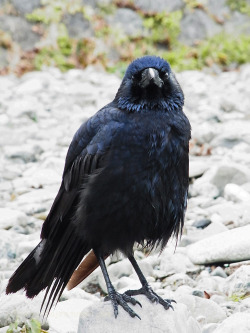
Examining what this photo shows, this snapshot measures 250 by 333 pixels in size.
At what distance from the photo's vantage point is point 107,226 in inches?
139

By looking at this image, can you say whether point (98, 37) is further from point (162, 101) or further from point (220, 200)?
point (162, 101)

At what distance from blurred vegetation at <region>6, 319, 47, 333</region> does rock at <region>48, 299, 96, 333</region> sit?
0.41ft

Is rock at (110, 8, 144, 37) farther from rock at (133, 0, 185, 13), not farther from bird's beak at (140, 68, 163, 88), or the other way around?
bird's beak at (140, 68, 163, 88)

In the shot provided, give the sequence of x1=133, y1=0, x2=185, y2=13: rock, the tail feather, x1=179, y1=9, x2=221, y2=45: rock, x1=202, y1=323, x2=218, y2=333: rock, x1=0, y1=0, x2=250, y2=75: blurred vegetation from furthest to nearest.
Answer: x1=179, y1=9, x2=221, y2=45: rock < x1=133, y1=0, x2=185, y2=13: rock < x1=0, y1=0, x2=250, y2=75: blurred vegetation < the tail feather < x1=202, y1=323, x2=218, y2=333: rock

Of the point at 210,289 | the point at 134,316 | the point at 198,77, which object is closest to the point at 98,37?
the point at 198,77

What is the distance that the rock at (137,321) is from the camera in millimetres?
3262

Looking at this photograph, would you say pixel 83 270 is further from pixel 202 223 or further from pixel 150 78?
pixel 202 223

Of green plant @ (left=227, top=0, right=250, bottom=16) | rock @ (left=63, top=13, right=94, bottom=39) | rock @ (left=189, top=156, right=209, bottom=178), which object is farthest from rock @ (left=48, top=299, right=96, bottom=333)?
green plant @ (left=227, top=0, right=250, bottom=16)

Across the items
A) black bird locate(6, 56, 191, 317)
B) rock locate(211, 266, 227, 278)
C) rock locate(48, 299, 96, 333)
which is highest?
black bird locate(6, 56, 191, 317)

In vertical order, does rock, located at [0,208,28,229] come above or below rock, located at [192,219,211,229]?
below

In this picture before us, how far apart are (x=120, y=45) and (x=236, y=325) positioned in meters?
9.13

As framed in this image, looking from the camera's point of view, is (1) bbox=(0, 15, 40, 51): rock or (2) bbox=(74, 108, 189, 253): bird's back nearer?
(2) bbox=(74, 108, 189, 253): bird's back

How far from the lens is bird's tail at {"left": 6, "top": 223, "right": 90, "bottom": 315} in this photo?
12.1ft

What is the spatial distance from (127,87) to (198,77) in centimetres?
752
